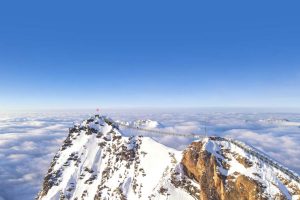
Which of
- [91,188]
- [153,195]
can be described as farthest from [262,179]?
[91,188]

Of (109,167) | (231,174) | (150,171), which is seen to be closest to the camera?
(231,174)

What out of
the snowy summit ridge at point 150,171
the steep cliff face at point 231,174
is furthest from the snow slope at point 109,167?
the steep cliff face at point 231,174

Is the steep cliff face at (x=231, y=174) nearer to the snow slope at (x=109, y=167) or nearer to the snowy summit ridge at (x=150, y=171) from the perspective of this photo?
the snowy summit ridge at (x=150, y=171)

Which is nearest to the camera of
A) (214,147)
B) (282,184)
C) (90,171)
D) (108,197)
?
(282,184)

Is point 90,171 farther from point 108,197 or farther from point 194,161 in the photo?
point 194,161

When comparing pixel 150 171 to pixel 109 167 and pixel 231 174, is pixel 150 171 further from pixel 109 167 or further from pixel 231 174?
pixel 231 174

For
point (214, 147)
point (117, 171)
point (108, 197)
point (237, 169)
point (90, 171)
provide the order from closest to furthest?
point (237, 169) → point (214, 147) → point (108, 197) → point (117, 171) → point (90, 171)

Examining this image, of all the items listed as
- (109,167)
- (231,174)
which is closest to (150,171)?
(109,167)
